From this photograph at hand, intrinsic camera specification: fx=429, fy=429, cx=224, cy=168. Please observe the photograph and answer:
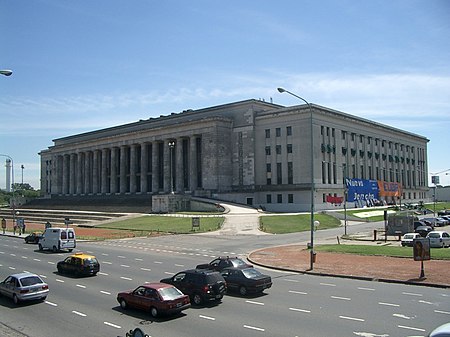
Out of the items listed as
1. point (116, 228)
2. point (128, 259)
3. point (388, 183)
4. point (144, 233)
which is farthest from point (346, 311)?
point (388, 183)

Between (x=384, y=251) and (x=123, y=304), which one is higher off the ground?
(x=123, y=304)

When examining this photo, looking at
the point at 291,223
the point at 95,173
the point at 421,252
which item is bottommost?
the point at 291,223

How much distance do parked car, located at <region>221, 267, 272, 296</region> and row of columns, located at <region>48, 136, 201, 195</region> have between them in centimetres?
7465

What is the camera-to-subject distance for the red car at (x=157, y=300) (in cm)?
1709

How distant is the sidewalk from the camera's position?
25.4 metres

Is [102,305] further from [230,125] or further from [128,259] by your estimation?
[230,125]

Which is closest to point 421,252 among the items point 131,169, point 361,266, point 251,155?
point 361,266

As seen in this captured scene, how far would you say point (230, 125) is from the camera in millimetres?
104688

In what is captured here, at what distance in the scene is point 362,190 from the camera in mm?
106188

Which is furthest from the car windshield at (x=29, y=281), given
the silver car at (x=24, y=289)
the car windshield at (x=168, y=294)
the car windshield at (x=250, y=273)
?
the car windshield at (x=250, y=273)

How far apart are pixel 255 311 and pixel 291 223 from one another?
50.3 m

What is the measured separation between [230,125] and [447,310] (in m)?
88.8

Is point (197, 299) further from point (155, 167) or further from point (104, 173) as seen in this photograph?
point (104, 173)

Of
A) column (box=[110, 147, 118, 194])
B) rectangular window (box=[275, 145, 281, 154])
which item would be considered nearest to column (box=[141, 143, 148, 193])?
column (box=[110, 147, 118, 194])
